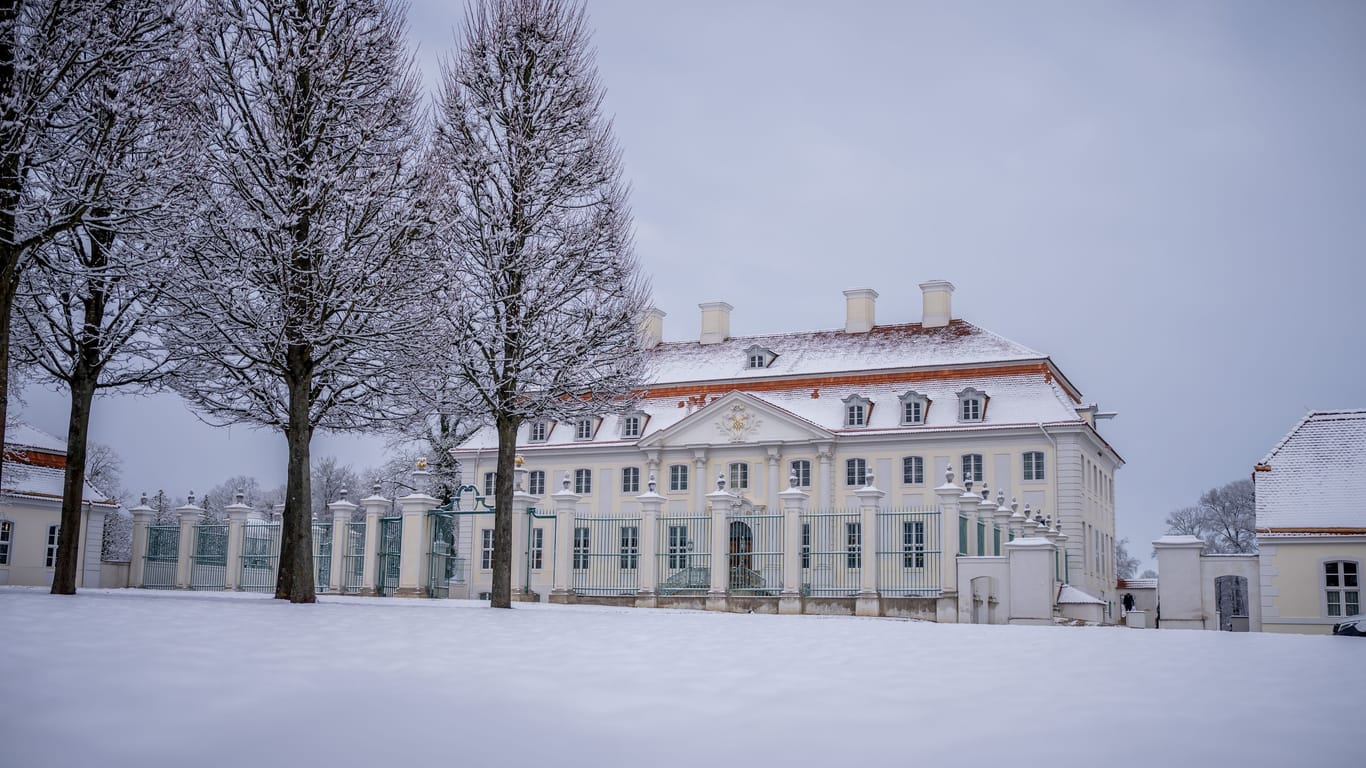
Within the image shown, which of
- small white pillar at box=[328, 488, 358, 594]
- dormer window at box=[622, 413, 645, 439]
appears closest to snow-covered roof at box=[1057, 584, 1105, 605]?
small white pillar at box=[328, 488, 358, 594]

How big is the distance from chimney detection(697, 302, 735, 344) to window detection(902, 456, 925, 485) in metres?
11.4

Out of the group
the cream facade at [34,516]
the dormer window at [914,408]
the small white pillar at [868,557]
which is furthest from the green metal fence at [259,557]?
the dormer window at [914,408]

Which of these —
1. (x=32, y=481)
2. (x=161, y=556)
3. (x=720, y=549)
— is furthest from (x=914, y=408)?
(x=32, y=481)

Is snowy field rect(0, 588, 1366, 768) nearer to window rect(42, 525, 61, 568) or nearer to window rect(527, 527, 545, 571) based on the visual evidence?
window rect(42, 525, 61, 568)

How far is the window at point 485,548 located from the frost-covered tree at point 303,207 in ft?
72.8

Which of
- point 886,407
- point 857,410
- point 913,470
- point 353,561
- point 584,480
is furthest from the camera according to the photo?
point 584,480

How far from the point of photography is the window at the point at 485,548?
41272 mm

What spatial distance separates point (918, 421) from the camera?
42875mm

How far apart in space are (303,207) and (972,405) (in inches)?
1162

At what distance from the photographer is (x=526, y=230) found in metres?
20.0

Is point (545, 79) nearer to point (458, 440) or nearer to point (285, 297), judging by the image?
point (285, 297)

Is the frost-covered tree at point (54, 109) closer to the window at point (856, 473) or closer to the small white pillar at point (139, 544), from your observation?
the small white pillar at point (139, 544)

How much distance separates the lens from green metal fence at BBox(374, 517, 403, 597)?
27.0 meters

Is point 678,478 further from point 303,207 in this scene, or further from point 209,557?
point 303,207
